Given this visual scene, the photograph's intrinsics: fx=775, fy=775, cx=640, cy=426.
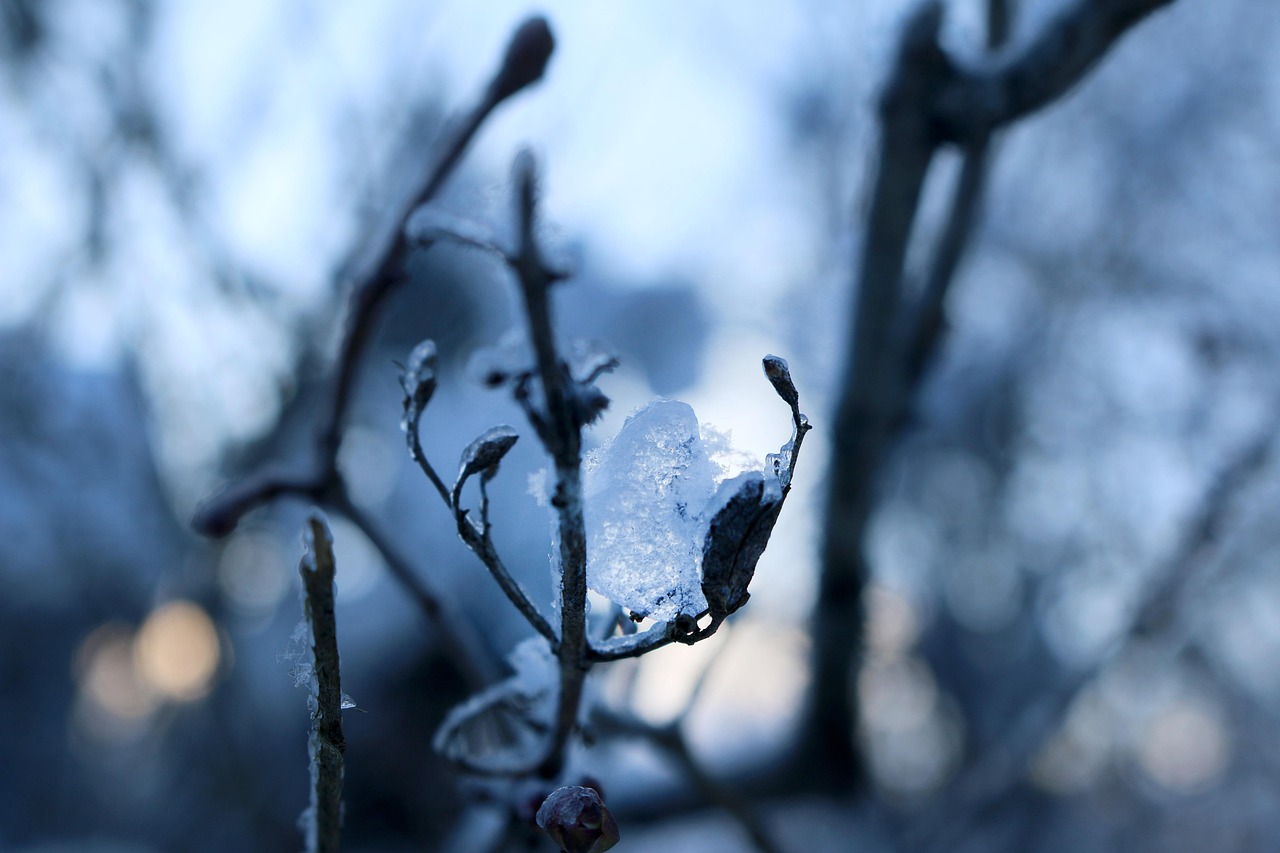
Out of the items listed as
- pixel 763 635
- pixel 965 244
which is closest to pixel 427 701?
pixel 763 635

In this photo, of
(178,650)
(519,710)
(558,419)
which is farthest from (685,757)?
(178,650)

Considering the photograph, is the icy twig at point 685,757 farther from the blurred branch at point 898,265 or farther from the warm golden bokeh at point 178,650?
the warm golden bokeh at point 178,650

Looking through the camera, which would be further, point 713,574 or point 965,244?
point 965,244

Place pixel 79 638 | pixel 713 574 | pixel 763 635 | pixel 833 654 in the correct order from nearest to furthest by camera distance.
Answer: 1. pixel 713 574
2. pixel 833 654
3. pixel 763 635
4. pixel 79 638

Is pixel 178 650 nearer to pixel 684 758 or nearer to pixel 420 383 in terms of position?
pixel 684 758

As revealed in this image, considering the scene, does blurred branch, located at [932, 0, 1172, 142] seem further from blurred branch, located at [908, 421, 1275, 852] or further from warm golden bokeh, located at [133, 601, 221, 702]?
warm golden bokeh, located at [133, 601, 221, 702]

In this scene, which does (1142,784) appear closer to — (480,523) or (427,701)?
(427,701)
